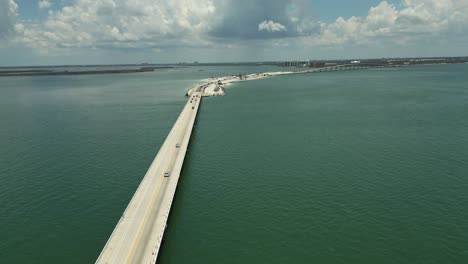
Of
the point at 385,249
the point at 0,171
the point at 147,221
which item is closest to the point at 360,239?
the point at 385,249

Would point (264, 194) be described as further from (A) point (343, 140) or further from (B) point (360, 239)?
(A) point (343, 140)

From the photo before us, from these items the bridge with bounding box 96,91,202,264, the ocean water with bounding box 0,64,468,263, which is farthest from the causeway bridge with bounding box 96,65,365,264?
the ocean water with bounding box 0,64,468,263

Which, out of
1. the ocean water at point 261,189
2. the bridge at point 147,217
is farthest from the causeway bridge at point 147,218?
the ocean water at point 261,189

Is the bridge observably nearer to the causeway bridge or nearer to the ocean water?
the causeway bridge

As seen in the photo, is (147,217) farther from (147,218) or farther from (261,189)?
(261,189)

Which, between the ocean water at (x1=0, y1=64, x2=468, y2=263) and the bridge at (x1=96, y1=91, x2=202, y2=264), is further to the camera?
the ocean water at (x1=0, y1=64, x2=468, y2=263)

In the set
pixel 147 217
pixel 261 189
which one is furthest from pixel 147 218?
pixel 261 189
